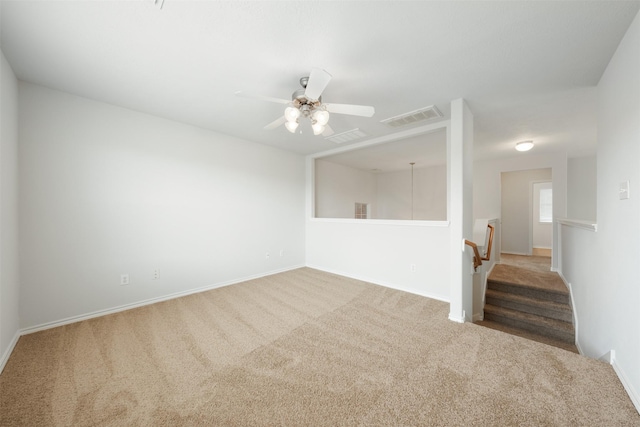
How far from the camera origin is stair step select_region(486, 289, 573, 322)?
3.28m

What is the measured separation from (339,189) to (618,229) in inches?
193

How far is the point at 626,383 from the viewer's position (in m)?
1.55

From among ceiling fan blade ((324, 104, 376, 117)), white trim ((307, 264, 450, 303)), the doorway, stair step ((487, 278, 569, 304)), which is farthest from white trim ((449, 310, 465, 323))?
the doorway

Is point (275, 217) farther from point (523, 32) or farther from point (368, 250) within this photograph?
point (523, 32)

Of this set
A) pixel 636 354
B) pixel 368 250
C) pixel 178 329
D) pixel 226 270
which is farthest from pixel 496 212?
pixel 178 329

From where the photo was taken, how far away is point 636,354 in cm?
145

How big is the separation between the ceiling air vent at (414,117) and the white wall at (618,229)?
138 centimetres

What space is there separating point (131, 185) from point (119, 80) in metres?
1.21

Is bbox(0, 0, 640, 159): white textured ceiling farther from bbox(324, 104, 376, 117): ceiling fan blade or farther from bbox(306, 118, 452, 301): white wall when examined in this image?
bbox(306, 118, 452, 301): white wall

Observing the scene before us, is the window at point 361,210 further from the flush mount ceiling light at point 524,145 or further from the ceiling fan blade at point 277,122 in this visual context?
the ceiling fan blade at point 277,122

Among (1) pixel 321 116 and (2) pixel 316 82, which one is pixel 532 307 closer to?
(1) pixel 321 116

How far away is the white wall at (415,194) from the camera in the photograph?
6633 mm

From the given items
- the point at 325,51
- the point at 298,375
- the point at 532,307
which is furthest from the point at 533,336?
the point at 325,51

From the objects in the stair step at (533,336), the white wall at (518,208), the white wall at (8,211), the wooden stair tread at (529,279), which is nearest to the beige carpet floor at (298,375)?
the white wall at (8,211)
